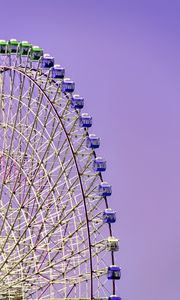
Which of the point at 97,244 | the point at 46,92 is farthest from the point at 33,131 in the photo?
the point at 97,244

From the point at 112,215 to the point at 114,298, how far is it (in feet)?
19.1

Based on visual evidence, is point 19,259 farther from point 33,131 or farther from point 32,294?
point 33,131

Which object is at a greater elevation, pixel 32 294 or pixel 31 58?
pixel 31 58

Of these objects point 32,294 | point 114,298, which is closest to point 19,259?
point 32,294

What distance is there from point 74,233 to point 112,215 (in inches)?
121

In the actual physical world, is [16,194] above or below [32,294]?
Result: above

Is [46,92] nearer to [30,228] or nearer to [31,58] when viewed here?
[31,58]


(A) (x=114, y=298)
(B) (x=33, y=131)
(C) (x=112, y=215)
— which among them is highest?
(B) (x=33, y=131)

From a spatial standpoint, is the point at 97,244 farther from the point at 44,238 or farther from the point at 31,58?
the point at 31,58

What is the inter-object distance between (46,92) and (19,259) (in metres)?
11.0

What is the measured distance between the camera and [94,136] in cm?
9175

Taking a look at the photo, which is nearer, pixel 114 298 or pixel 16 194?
pixel 114 298

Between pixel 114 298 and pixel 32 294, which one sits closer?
pixel 114 298

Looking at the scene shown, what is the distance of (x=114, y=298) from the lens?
8688 centimetres
